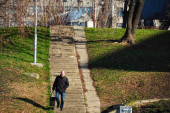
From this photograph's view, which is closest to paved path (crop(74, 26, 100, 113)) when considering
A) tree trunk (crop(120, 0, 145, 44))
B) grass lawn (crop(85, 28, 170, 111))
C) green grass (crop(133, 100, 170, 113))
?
grass lawn (crop(85, 28, 170, 111))

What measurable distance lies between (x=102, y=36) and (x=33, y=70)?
1004cm

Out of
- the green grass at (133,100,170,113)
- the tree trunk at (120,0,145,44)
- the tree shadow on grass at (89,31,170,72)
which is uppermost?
the tree trunk at (120,0,145,44)

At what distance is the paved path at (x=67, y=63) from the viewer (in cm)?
1393

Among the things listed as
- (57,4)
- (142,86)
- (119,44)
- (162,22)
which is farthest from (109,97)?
(162,22)

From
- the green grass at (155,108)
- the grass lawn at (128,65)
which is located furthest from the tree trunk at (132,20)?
the green grass at (155,108)

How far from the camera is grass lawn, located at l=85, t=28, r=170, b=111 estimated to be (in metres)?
15.3

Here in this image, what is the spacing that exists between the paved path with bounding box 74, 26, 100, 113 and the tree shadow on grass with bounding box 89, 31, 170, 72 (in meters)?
0.75

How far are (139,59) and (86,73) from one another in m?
4.24

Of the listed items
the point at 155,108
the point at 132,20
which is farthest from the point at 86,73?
the point at 132,20

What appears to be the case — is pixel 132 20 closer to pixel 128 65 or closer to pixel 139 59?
pixel 139 59

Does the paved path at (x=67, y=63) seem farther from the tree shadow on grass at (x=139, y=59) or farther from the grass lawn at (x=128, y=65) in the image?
the tree shadow on grass at (x=139, y=59)

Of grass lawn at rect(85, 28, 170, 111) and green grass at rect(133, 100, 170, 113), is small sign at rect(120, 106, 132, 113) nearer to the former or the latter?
green grass at rect(133, 100, 170, 113)

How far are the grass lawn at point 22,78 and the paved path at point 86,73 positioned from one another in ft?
7.06

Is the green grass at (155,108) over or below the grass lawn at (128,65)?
below
